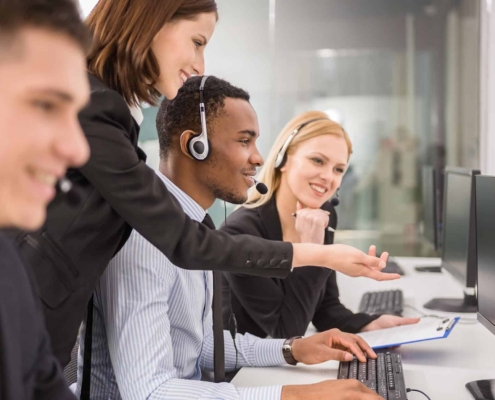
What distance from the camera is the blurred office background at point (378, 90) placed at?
4.65 metres

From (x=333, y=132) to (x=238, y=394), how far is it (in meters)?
1.26

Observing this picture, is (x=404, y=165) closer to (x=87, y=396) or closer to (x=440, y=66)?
(x=440, y=66)

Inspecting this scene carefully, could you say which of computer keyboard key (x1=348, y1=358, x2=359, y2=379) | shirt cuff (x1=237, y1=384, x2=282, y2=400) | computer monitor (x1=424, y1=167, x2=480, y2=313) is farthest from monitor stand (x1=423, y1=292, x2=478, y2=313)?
shirt cuff (x1=237, y1=384, x2=282, y2=400)

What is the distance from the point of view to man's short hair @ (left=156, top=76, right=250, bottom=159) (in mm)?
1429

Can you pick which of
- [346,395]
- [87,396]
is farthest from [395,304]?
[87,396]

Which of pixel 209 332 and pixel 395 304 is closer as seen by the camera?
pixel 209 332

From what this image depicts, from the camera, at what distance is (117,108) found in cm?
108

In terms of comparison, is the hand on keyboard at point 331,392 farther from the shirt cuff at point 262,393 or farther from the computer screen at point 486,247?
the computer screen at point 486,247

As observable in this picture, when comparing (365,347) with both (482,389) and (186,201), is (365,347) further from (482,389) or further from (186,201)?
(186,201)

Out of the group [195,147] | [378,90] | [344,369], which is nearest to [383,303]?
[344,369]

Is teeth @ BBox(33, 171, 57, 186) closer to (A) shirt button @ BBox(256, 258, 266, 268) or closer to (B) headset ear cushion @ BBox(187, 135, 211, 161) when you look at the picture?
(A) shirt button @ BBox(256, 258, 266, 268)

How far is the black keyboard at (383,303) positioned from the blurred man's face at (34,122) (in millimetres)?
1751

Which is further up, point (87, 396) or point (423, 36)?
point (423, 36)

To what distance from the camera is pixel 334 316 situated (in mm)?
1921
